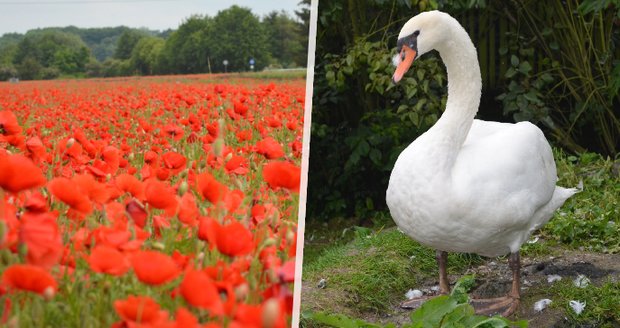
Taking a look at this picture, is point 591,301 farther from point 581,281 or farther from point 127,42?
point 127,42

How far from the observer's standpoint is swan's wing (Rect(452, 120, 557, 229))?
1.86 meters

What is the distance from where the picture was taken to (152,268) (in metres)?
0.55

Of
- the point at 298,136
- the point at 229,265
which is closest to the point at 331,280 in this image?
the point at 298,136

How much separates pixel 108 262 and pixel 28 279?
59 millimetres

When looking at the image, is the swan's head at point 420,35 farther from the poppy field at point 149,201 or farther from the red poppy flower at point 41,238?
the red poppy flower at point 41,238

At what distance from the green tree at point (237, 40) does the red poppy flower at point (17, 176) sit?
274mm

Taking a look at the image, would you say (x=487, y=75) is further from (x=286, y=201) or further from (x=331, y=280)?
(x=286, y=201)

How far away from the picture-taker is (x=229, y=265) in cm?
62

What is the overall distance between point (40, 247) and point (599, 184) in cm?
309

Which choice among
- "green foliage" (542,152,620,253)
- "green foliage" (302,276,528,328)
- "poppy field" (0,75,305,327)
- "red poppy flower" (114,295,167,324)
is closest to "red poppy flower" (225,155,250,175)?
"poppy field" (0,75,305,327)

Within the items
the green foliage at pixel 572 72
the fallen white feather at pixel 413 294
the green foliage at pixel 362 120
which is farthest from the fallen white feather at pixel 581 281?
the green foliage at pixel 572 72

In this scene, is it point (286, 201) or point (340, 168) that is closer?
point (286, 201)

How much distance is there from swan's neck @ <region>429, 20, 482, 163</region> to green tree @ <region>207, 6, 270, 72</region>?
1.17 m

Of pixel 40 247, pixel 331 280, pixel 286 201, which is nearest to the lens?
pixel 40 247
